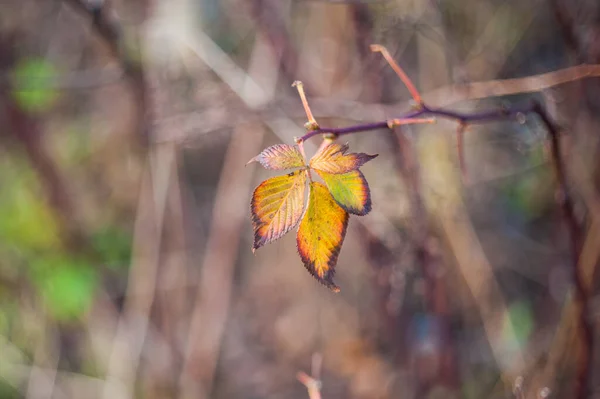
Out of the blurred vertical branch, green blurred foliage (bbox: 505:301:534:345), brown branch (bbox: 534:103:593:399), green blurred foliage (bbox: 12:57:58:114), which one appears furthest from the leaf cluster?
green blurred foliage (bbox: 12:57:58:114)

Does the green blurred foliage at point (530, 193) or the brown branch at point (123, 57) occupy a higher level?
the green blurred foliage at point (530, 193)

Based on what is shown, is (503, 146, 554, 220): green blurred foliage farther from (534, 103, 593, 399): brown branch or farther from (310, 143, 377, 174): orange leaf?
(310, 143, 377, 174): orange leaf

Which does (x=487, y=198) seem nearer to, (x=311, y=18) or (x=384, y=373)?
(x=384, y=373)

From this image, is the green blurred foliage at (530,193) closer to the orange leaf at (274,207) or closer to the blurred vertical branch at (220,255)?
the blurred vertical branch at (220,255)

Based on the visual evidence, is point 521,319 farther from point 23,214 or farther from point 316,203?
point 23,214

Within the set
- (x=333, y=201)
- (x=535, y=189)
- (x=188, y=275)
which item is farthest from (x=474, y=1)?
(x=333, y=201)

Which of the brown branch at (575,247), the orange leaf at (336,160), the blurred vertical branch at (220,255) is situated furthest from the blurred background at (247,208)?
the orange leaf at (336,160)
